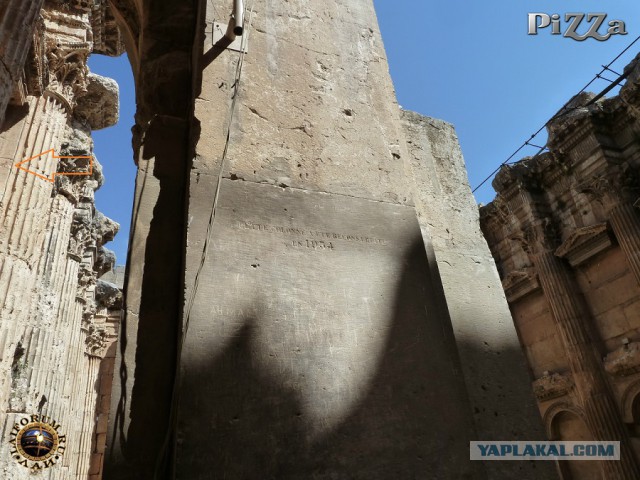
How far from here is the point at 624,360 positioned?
11102mm

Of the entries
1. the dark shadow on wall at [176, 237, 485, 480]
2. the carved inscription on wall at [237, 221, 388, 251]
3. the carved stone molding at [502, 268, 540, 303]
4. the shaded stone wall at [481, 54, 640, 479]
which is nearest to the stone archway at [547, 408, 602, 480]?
the shaded stone wall at [481, 54, 640, 479]

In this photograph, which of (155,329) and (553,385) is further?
(553,385)

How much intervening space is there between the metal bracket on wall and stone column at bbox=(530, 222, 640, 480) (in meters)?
12.5

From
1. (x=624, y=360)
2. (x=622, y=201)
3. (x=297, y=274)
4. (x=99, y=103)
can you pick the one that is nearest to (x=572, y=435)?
(x=624, y=360)

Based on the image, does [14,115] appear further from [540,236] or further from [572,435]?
[572,435]

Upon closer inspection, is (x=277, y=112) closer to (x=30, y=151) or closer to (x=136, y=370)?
(x=136, y=370)

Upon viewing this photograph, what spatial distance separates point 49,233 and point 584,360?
13.5m

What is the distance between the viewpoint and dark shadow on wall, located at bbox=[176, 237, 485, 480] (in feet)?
5.82

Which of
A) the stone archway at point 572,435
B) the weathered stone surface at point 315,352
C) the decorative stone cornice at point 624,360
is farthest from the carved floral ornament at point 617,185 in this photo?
the weathered stone surface at point 315,352

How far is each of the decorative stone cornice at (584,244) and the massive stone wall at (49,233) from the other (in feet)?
43.9

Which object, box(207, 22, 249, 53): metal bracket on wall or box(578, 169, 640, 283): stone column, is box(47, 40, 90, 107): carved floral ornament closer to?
box(207, 22, 249, 53): metal bracket on wall

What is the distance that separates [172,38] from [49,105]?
707 centimetres

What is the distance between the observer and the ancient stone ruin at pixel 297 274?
1.93 meters

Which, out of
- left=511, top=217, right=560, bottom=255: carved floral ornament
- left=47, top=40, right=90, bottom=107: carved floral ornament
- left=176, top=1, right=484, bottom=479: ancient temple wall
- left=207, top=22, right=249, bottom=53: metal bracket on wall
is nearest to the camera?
left=176, top=1, right=484, bottom=479: ancient temple wall
